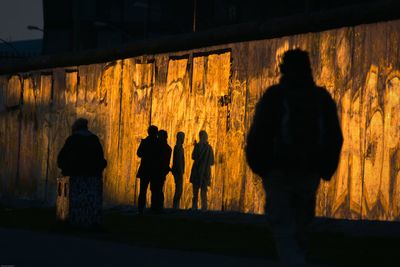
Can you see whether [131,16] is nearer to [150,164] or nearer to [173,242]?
[150,164]

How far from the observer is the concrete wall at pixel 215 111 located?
914 inches

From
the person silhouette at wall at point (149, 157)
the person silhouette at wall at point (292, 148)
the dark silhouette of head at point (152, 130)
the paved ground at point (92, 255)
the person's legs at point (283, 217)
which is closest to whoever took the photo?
the person's legs at point (283, 217)

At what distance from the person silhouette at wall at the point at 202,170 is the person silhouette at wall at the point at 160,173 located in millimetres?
554

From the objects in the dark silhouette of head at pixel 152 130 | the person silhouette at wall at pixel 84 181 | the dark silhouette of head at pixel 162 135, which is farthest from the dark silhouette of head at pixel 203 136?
the person silhouette at wall at pixel 84 181

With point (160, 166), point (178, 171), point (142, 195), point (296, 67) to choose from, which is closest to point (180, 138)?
point (178, 171)

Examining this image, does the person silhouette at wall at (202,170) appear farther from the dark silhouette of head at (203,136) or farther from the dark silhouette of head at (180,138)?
the dark silhouette of head at (180,138)

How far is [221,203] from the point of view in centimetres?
2794

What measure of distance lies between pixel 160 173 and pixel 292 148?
18.4m

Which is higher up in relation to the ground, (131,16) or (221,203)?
(131,16)

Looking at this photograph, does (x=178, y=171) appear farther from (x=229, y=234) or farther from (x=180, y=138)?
(x=229, y=234)

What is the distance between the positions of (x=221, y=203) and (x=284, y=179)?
1778 cm

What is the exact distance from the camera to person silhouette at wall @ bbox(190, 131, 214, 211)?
2862 centimetres

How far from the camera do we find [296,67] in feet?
33.7

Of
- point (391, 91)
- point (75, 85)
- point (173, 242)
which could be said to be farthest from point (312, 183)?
point (75, 85)
